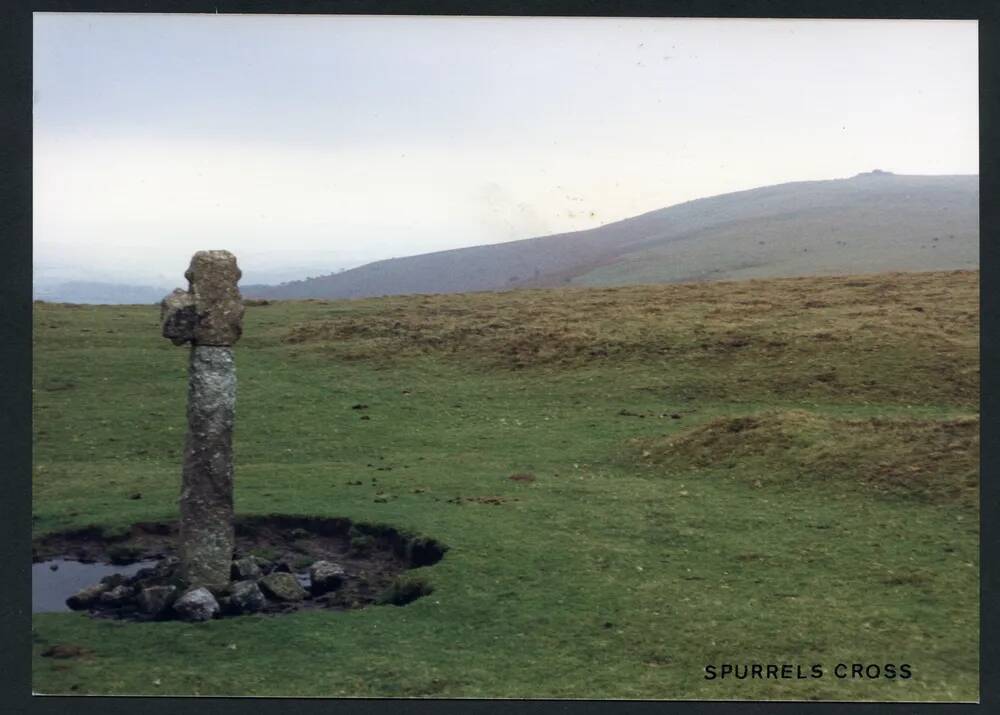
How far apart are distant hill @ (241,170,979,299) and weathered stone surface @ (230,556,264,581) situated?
201 feet

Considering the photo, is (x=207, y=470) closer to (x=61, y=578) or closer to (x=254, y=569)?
(x=254, y=569)

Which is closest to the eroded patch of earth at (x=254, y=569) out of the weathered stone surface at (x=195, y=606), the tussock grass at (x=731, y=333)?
the weathered stone surface at (x=195, y=606)

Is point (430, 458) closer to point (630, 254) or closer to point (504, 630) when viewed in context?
point (504, 630)

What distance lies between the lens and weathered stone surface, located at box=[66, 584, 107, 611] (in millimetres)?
16219

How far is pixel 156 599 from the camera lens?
15852mm

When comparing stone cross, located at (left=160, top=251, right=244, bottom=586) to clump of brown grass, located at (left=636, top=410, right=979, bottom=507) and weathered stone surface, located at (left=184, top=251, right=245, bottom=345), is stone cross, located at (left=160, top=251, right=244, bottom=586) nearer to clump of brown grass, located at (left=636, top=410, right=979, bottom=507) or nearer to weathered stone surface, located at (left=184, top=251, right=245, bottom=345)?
weathered stone surface, located at (left=184, top=251, right=245, bottom=345)

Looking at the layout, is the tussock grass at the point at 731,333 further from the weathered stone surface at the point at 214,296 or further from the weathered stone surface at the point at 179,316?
the weathered stone surface at the point at 179,316

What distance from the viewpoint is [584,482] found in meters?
23.0

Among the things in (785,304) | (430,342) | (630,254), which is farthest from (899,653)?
(630,254)

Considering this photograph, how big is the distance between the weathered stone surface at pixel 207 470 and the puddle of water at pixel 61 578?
191 centimetres

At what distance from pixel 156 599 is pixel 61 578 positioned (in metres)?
2.56

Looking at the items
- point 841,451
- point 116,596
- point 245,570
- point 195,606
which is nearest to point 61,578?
point 116,596

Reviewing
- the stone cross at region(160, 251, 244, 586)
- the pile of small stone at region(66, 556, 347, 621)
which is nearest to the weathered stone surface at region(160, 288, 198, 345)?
the stone cross at region(160, 251, 244, 586)

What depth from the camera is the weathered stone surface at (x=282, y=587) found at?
54.1 ft
